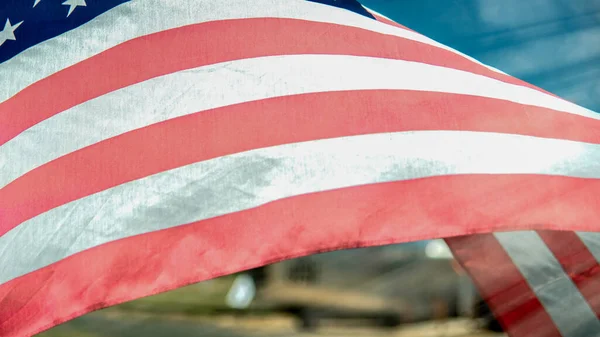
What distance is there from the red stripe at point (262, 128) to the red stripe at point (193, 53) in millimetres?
252

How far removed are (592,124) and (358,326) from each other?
3.12 feet

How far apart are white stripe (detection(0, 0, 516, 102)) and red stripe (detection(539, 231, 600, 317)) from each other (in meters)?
0.82

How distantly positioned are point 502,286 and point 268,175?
0.70 metres

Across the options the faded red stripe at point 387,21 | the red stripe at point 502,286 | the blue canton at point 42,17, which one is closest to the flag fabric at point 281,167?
the red stripe at point 502,286

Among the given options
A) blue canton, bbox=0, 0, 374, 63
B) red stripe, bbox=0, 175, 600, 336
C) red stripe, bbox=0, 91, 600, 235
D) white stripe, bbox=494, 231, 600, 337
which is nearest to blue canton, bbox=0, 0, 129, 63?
blue canton, bbox=0, 0, 374, 63

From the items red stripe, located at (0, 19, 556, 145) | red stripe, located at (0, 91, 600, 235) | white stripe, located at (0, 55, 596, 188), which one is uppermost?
red stripe, located at (0, 19, 556, 145)

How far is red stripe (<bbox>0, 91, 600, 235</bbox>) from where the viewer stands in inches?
72.9

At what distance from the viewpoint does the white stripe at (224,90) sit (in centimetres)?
199

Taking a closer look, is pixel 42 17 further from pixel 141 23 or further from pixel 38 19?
pixel 141 23

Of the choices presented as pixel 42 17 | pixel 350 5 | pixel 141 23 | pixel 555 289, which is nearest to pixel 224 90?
pixel 141 23

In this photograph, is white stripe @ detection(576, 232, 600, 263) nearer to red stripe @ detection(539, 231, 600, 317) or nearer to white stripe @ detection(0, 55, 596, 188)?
red stripe @ detection(539, 231, 600, 317)

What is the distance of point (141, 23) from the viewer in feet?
7.68

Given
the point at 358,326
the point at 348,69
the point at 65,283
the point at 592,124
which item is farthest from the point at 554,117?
the point at 65,283

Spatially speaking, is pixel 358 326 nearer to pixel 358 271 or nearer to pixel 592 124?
pixel 358 271
